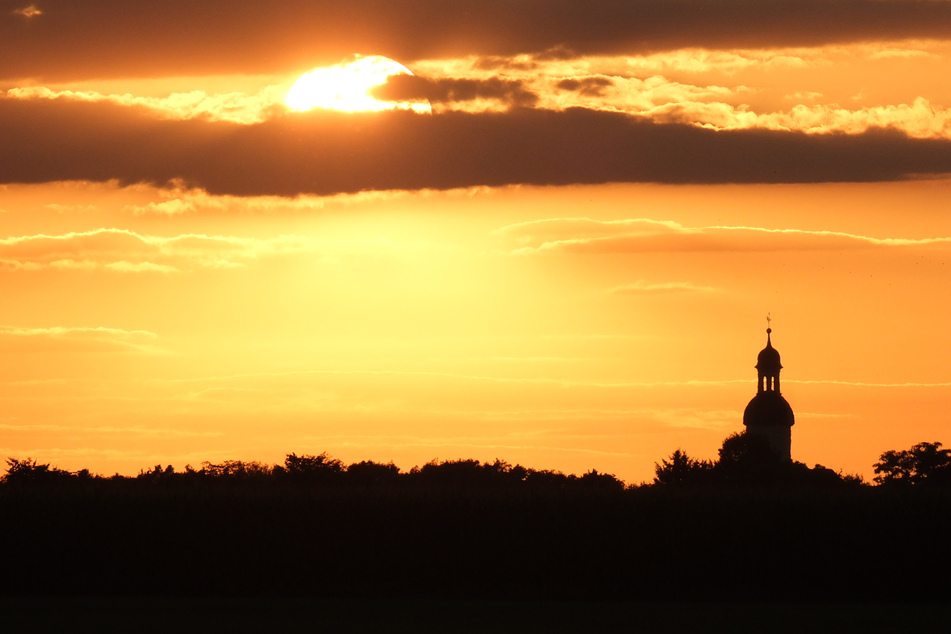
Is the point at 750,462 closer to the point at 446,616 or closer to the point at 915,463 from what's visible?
the point at 915,463

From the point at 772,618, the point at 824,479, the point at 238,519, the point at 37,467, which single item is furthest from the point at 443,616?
the point at 824,479

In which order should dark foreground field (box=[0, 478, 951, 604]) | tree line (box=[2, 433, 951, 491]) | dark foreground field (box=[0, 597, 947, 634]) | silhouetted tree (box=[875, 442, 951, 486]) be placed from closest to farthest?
dark foreground field (box=[0, 597, 947, 634]) < dark foreground field (box=[0, 478, 951, 604]) < tree line (box=[2, 433, 951, 491]) < silhouetted tree (box=[875, 442, 951, 486])

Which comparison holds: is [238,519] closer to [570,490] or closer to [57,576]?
[57,576]

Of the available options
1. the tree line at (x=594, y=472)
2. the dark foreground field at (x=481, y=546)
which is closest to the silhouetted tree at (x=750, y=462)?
the tree line at (x=594, y=472)

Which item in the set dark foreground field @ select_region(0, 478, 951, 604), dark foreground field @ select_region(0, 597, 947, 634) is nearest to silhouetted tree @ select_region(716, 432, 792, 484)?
dark foreground field @ select_region(0, 478, 951, 604)

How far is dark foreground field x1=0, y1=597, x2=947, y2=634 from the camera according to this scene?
3462 centimetres

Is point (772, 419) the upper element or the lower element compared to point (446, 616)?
upper

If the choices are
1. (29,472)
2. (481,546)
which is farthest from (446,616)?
(29,472)

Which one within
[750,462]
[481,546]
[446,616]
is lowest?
[446,616]

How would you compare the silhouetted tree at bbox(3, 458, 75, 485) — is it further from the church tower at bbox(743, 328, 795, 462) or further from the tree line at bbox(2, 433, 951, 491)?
the church tower at bbox(743, 328, 795, 462)

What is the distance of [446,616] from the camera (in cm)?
3741

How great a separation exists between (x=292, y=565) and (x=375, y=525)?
2.81m

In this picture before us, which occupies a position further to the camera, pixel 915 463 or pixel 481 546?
pixel 915 463

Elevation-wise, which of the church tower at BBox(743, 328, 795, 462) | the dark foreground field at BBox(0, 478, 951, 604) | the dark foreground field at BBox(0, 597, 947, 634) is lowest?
the dark foreground field at BBox(0, 597, 947, 634)
